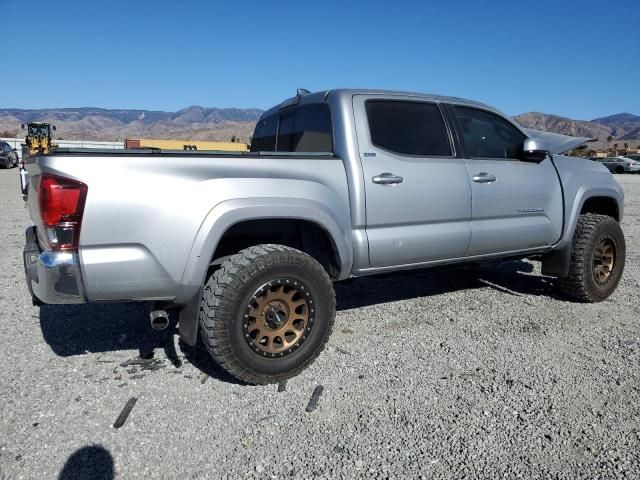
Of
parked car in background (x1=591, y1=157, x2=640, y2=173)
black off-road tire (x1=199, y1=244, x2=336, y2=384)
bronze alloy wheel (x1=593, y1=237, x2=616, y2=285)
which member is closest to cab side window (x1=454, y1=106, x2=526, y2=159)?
bronze alloy wheel (x1=593, y1=237, x2=616, y2=285)

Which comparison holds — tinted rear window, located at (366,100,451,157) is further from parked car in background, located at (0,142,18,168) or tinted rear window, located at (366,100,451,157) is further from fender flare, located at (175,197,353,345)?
parked car in background, located at (0,142,18,168)

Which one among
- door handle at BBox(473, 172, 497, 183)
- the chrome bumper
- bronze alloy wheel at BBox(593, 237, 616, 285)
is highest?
door handle at BBox(473, 172, 497, 183)

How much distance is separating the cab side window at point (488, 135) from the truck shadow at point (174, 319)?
107 centimetres

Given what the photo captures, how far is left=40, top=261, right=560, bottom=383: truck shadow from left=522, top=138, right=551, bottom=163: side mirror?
1207 mm

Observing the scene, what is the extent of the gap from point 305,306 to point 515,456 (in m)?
1.46

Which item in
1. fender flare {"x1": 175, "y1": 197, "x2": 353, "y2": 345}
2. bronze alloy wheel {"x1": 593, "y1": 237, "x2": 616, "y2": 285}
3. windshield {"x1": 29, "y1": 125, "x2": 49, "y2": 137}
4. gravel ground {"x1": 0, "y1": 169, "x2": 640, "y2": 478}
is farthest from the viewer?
Answer: windshield {"x1": 29, "y1": 125, "x2": 49, "y2": 137}

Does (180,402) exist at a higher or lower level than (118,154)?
lower

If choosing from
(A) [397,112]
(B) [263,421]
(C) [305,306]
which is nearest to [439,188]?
(A) [397,112]

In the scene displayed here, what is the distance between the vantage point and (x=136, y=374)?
334 centimetres

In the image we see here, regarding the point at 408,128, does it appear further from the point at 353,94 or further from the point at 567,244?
the point at 567,244

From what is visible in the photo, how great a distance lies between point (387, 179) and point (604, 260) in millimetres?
2915

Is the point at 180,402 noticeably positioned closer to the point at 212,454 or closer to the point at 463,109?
the point at 212,454

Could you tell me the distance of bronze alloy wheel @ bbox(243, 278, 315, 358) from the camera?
10.1ft

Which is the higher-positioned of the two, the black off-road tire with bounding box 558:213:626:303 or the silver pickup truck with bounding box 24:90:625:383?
the silver pickup truck with bounding box 24:90:625:383
